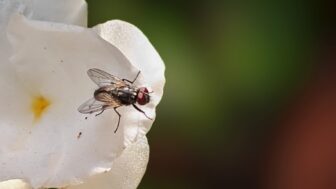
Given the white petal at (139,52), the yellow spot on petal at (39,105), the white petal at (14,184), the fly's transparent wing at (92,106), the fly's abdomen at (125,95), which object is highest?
the white petal at (139,52)

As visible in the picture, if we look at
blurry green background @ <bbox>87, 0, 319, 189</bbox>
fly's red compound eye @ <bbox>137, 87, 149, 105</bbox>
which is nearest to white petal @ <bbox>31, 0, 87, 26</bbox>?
fly's red compound eye @ <bbox>137, 87, 149, 105</bbox>

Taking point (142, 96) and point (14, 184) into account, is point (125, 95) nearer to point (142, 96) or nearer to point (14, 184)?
point (142, 96)

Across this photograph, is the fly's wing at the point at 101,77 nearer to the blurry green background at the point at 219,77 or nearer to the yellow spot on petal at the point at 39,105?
the yellow spot on petal at the point at 39,105

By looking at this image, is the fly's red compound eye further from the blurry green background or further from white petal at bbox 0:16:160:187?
the blurry green background

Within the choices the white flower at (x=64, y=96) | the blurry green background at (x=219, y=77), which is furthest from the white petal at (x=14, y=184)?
the blurry green background at (x=219, y=77)

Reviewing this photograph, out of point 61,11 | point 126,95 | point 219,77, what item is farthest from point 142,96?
point 219,77

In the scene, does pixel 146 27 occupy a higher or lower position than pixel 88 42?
lower

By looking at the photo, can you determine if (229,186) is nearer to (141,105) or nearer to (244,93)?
(244,93)

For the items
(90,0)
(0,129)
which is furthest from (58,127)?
(90,0)
